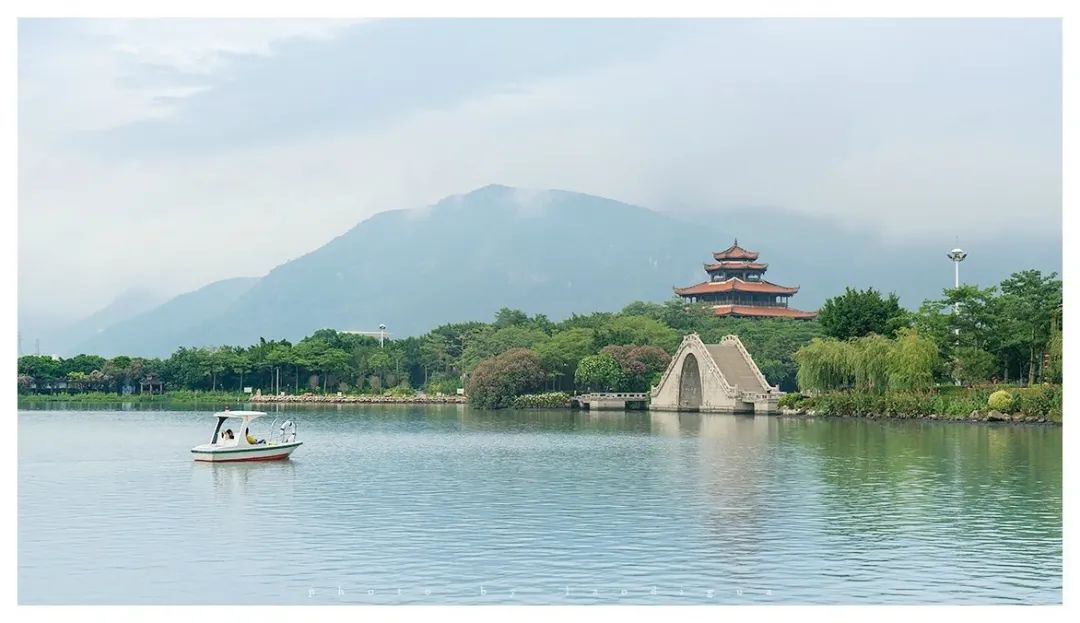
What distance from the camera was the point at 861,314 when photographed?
156 ft

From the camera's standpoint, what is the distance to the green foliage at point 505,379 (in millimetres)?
56719

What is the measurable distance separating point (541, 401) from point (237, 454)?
33768 mm

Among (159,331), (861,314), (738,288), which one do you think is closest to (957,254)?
(861,314)

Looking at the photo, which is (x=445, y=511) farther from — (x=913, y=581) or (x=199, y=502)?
(x=913, y=581)

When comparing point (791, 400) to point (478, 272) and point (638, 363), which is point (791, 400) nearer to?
point (638, 363)

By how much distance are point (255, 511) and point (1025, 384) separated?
98.4ft

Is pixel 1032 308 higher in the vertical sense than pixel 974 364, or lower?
A: higher

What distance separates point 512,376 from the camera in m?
56.8

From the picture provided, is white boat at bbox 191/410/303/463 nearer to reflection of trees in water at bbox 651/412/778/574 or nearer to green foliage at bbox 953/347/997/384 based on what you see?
reflection of trees in water at bbox 651/412/778/574

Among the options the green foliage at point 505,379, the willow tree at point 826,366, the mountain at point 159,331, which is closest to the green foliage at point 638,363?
the green foliage at point 505,379

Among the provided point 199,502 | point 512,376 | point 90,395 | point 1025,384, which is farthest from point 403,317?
point 199,502

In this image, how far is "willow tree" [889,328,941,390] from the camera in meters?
40.7

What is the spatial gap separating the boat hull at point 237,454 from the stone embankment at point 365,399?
3944 cm

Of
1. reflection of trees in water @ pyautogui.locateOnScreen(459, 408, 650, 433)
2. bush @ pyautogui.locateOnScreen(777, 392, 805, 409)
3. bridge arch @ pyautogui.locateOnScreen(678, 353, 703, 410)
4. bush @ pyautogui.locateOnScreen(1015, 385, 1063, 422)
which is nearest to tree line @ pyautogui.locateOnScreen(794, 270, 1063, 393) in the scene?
bush @ pyautogui.locateOnScreen(777, 392, 805, 409)
